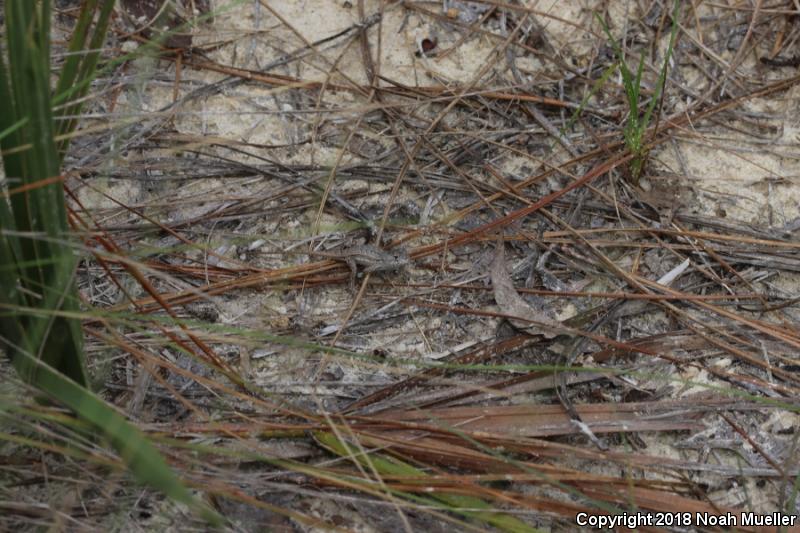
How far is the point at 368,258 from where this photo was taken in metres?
1.85

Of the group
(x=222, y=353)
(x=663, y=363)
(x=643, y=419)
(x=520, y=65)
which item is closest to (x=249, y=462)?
(x=222, y=353)

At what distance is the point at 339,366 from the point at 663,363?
752 millimetres

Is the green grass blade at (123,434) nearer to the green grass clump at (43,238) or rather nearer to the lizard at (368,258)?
the green grass clump at (43,238)

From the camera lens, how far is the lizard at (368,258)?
1.85 metres

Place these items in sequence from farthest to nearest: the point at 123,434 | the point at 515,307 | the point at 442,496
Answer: the point at 515,307, the point at 442,496, the point at 123,434

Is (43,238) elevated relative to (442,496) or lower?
elevated

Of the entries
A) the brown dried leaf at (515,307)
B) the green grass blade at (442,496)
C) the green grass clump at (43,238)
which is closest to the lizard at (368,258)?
the brown dried leaf at (515,307)

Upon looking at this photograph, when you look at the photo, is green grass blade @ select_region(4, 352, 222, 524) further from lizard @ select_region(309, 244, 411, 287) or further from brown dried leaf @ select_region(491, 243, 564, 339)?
brown dried leaf @ select_region(491, 243, 564, 339)

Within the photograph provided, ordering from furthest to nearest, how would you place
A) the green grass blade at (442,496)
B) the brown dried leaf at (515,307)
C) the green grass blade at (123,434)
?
1. the brown dried leaf at (515,307)
2. the green grass blade at (442,496)
3. the green grass blade at (123,434)

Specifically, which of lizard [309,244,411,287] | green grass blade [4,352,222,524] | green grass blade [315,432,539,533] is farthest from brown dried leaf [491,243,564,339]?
green grass blade [4,352,222,524]

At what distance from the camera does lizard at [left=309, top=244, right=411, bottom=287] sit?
1848 millimetres

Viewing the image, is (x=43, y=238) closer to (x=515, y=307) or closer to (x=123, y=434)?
(x=123, y=434)

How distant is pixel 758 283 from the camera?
1.91 metres

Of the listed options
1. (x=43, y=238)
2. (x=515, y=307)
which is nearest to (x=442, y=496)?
(x=515, y=307)
